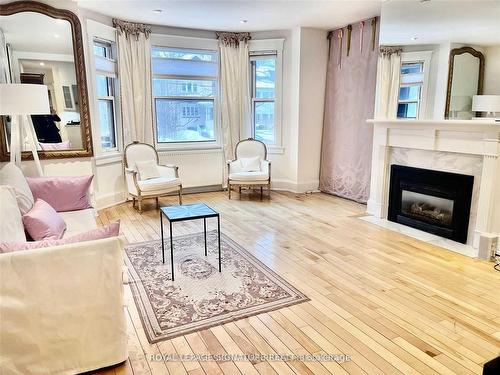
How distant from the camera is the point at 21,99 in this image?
357 cm

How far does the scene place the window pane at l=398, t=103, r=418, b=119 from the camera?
4250mm

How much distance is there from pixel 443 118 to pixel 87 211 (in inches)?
149

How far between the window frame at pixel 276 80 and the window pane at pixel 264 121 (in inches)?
3.4

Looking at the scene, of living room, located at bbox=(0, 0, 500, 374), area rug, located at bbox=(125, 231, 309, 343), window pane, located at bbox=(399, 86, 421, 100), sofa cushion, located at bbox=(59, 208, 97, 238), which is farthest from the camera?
window pane, located at bbox=(399, 86, 421, 100)

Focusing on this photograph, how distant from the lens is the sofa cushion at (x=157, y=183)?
5.02 metres

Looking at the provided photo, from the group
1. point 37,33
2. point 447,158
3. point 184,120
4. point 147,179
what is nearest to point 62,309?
point 147,179

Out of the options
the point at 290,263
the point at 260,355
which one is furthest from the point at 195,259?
the point at 260,355

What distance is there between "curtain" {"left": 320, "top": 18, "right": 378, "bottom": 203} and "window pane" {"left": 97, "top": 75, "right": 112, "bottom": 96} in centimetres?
350

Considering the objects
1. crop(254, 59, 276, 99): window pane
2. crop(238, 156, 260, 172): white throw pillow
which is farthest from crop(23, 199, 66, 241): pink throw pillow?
crop(254, 59, 276, 99): window pane

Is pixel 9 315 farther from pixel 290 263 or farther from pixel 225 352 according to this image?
pixel 290 263

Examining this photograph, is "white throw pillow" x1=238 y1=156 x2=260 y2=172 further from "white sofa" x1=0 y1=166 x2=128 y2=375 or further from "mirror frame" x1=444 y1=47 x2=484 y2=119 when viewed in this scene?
"white sofa" x1=0 y1=166 x2=128 y2=375

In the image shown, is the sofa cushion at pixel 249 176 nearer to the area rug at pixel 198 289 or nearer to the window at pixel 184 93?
the window at pixel 184 93

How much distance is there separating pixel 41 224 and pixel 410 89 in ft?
13.1

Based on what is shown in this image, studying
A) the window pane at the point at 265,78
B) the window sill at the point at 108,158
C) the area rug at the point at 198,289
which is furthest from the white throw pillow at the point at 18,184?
the window pane at the point at 265,78
